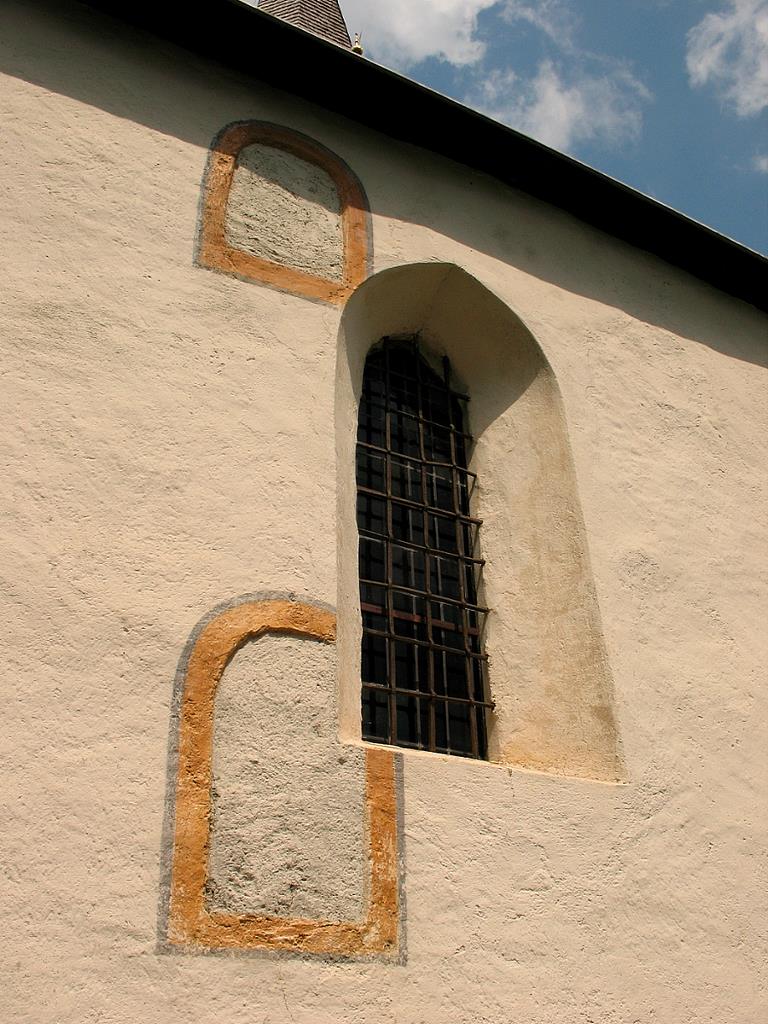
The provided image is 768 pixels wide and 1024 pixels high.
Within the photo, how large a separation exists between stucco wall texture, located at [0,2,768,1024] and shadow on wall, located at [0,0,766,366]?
0.02 m

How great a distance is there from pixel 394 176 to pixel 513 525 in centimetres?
200

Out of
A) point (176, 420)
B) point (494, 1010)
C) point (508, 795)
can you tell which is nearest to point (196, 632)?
point (176, 420)

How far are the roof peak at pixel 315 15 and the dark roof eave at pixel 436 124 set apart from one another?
632cm

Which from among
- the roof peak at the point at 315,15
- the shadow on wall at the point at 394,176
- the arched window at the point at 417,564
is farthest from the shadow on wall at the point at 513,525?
the roof peak at the point at 315,15

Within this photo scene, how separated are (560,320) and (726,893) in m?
2.89

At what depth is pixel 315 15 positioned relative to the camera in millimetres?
11430

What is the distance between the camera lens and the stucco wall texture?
2.96 meters

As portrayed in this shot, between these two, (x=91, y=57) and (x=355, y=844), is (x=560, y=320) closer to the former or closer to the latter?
(x=91, y=57)

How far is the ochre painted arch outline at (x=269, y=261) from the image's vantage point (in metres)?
4.41

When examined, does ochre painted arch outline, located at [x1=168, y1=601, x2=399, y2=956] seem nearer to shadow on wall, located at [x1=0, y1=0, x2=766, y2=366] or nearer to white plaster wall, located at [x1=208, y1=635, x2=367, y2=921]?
white plaster wall, located at [x1=208, y1=635, x2=367, y2=921]

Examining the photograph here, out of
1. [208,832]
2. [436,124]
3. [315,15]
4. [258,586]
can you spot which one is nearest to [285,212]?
[436,124]

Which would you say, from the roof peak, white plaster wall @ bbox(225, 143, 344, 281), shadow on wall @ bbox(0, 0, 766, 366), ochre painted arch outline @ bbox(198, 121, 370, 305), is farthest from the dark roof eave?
the roof peak

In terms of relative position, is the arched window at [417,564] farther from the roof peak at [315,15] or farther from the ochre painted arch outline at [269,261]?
the roof peak at [315,15]

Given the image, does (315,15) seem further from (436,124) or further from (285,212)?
(285,212)
